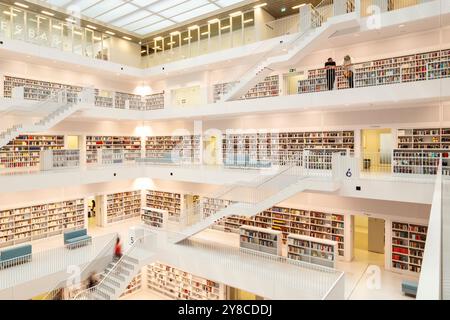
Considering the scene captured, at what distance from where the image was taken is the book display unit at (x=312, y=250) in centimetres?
847

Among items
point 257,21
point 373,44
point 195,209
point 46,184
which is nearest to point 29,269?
point 46,184

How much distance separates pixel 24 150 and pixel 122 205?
4617 millimetres

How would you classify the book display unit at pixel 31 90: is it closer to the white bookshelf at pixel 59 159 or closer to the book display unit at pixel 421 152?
the white bookshelf at pixel 59 159

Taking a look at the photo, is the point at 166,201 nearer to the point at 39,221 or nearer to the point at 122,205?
the point at 122,205

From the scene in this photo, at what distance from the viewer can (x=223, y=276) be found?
Answer: 8422mm

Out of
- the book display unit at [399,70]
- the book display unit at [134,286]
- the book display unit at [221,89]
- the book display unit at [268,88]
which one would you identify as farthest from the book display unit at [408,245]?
the book display unit at [134,286]

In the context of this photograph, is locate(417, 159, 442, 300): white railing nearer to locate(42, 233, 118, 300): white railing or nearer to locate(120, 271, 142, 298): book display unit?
locate(42, 233, 118, 300): white railing

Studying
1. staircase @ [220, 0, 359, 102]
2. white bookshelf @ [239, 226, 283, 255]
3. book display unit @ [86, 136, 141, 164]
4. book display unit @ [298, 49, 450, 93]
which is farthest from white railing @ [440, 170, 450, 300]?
book display unit @ [86, 136, 141, 164]

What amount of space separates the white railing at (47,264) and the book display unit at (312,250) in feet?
19.7

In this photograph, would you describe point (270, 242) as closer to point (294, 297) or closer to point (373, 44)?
point (294, 297)

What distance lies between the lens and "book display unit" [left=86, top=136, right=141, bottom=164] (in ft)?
45.4

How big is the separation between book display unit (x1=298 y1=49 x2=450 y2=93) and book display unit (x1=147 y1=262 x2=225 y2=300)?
704 centimetres


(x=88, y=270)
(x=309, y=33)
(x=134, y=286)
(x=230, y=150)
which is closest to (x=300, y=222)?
(x=230, y=150)

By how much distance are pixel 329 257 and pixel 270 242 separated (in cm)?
178
